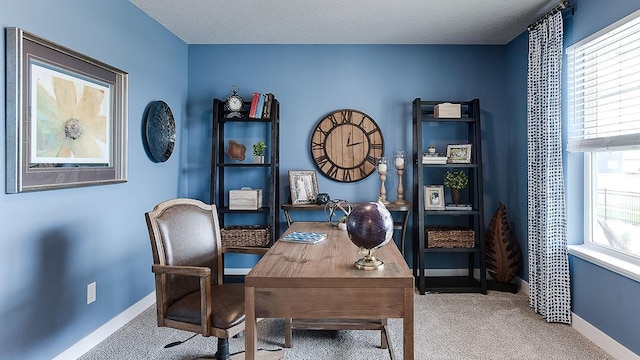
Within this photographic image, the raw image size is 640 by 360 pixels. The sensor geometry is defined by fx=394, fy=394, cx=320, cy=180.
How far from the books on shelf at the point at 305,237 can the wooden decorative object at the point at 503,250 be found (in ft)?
6.86

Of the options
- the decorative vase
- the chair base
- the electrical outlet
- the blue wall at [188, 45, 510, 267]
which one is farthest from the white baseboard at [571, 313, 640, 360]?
the electrical outlet

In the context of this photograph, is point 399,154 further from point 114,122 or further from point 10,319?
point 10,319

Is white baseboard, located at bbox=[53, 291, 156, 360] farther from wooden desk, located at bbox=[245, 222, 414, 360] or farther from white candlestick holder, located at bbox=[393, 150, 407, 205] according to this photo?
white candlestick holder, located at bbox=[393, 150, 407, 205]

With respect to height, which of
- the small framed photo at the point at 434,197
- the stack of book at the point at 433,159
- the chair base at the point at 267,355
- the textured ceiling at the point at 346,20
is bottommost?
the chair base at the point at 267,355

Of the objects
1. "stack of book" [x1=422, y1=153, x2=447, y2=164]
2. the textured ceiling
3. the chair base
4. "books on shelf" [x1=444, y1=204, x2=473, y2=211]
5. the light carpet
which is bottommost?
the light carpet

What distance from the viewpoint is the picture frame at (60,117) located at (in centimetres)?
195

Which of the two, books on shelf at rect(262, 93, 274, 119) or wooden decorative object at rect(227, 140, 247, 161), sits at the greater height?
Answer: books on shelf at rect(262, 93, 274, 119)

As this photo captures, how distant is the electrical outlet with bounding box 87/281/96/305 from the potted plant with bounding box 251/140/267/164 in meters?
1.79

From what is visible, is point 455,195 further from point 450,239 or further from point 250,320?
point 250,320

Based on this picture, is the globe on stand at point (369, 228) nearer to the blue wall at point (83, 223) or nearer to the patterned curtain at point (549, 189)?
the blue wall at point (83, 223)

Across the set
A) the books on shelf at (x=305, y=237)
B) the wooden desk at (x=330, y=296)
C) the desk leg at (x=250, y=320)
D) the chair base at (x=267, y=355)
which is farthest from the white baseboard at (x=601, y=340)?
the desk leg at (x=250, y=320)

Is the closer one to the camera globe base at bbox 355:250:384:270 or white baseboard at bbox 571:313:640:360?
globe base at bbox 355:250:384:270

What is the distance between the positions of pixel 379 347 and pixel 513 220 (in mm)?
2144

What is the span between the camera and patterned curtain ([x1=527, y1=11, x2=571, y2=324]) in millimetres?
2926
